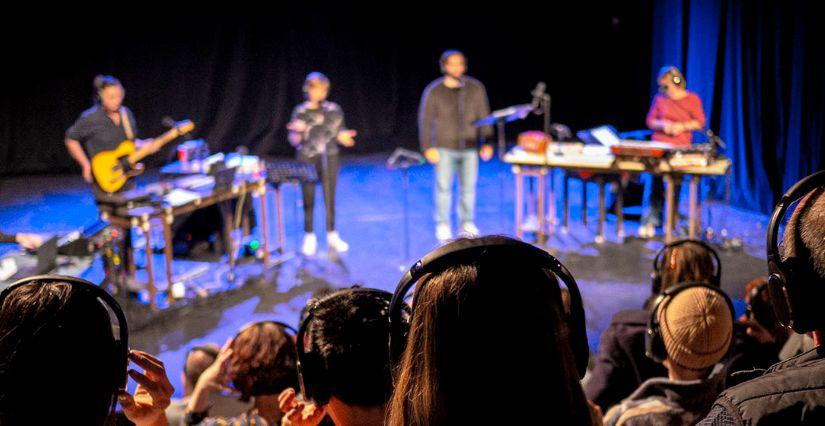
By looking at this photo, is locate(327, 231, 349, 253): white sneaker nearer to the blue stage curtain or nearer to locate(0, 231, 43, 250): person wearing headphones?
locate(0, 231, 43, 250): person wearing headphones

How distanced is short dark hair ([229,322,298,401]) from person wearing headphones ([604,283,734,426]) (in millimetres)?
1160

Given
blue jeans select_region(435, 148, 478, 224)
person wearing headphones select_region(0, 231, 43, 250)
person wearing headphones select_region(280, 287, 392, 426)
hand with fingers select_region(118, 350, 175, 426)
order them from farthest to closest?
blue jeans select_region(435, 148, 478, 224) → person wearing headphones select_region(0, 231, 43, 250) → hand with fingers select_region(118, 350, 175, 426) → person wearing headphones select_region(280, 287, 392, 426)

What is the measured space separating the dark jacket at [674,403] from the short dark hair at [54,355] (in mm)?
1520

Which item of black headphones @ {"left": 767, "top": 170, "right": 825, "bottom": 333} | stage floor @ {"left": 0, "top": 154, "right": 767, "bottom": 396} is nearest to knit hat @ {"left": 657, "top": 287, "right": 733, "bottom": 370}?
black headphones @ {"left": 767, "top": 170, "right": 825, "bottom": 333}

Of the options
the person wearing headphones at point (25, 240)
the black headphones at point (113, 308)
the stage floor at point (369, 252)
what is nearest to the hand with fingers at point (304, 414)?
the black headphones at point (113, 308)

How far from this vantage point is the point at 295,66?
46.4 ft

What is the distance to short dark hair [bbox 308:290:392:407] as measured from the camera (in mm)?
1745

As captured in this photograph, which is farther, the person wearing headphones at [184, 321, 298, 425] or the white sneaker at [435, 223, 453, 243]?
the white sneaker at [435, 223, 453, 243]

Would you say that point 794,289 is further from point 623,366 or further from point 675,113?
point 675,113

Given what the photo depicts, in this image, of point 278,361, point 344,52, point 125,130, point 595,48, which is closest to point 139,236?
point 125,130

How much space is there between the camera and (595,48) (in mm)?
14781

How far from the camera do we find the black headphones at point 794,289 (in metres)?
1.38

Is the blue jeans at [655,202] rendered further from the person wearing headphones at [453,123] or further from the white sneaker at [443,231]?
the white sneaker at [443,231]

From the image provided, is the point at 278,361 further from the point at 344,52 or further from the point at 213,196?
the point at 344,52
